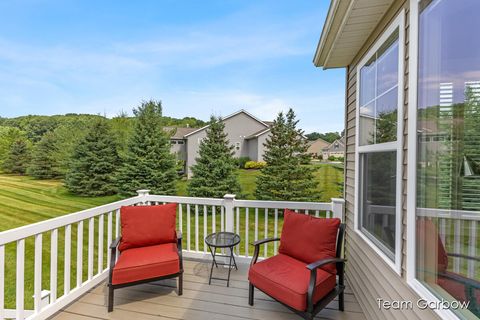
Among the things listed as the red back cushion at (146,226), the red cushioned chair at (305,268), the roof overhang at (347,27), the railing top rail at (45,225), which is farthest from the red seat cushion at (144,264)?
the roof overhang at (347,27)

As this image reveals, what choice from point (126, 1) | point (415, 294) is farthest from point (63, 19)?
point (415, 294)

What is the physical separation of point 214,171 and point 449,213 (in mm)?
10003

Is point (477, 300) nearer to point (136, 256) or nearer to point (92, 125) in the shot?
point (136, 256)

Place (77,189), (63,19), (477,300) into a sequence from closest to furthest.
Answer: (477,300)
(63,19)
(77,189)

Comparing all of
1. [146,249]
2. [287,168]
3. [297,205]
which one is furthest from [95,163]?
[297,205]

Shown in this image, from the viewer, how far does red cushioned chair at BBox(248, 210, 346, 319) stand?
85.3 inches

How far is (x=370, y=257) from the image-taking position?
A: 7.88ft

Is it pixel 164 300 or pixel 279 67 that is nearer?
pixel 164 300

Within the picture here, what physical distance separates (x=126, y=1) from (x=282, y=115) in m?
7.96

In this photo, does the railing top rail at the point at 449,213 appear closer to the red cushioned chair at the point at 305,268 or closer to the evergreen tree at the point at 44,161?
the red cushioned chair at the point at 305,268

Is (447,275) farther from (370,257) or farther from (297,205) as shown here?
(297,205)

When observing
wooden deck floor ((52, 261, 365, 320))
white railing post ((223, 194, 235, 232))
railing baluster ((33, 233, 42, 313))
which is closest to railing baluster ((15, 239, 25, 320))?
railing baluster ((33, 233, 42, 313))

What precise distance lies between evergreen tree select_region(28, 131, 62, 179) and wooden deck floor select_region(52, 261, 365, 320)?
2069 cm

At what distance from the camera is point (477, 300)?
109 centimetres
